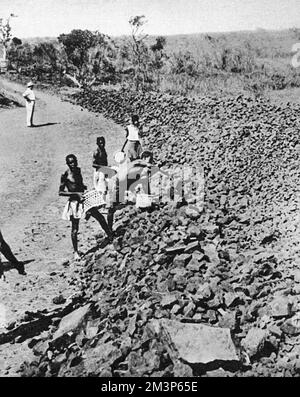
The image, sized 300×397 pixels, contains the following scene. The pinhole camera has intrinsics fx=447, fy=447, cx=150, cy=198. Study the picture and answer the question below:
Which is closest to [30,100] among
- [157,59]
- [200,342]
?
[157,59]

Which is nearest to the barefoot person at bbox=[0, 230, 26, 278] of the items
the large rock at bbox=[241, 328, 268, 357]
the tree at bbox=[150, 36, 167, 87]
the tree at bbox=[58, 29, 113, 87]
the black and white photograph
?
the black and white photograph

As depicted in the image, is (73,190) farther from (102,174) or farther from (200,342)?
(200,342)

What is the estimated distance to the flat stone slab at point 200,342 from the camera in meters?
3.95

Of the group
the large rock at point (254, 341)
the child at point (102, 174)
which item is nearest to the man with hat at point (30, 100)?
the child at point (102, 174)

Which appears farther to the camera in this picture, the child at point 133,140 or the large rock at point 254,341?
the child at point 133,140

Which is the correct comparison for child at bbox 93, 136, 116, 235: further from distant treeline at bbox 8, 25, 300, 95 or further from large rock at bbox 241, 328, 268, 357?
distant treeline at bbox 8, 25, 300, 95

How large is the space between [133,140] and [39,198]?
2.34m

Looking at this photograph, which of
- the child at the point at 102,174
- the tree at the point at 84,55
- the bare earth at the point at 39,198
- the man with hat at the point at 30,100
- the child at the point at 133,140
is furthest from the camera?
the tree at the point at 84,55

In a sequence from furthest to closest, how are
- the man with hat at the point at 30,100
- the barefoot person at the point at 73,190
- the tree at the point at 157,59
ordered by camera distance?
the tree at the point at 157,59
the man with hat at the point at 30,100
the barefoot person at the point at 73,190

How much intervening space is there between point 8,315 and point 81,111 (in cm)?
962

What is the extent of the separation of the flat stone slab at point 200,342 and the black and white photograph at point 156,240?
1cm

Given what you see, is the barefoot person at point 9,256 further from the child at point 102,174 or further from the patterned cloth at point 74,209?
the child at point 102,174

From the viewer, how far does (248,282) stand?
5098 millimetres
